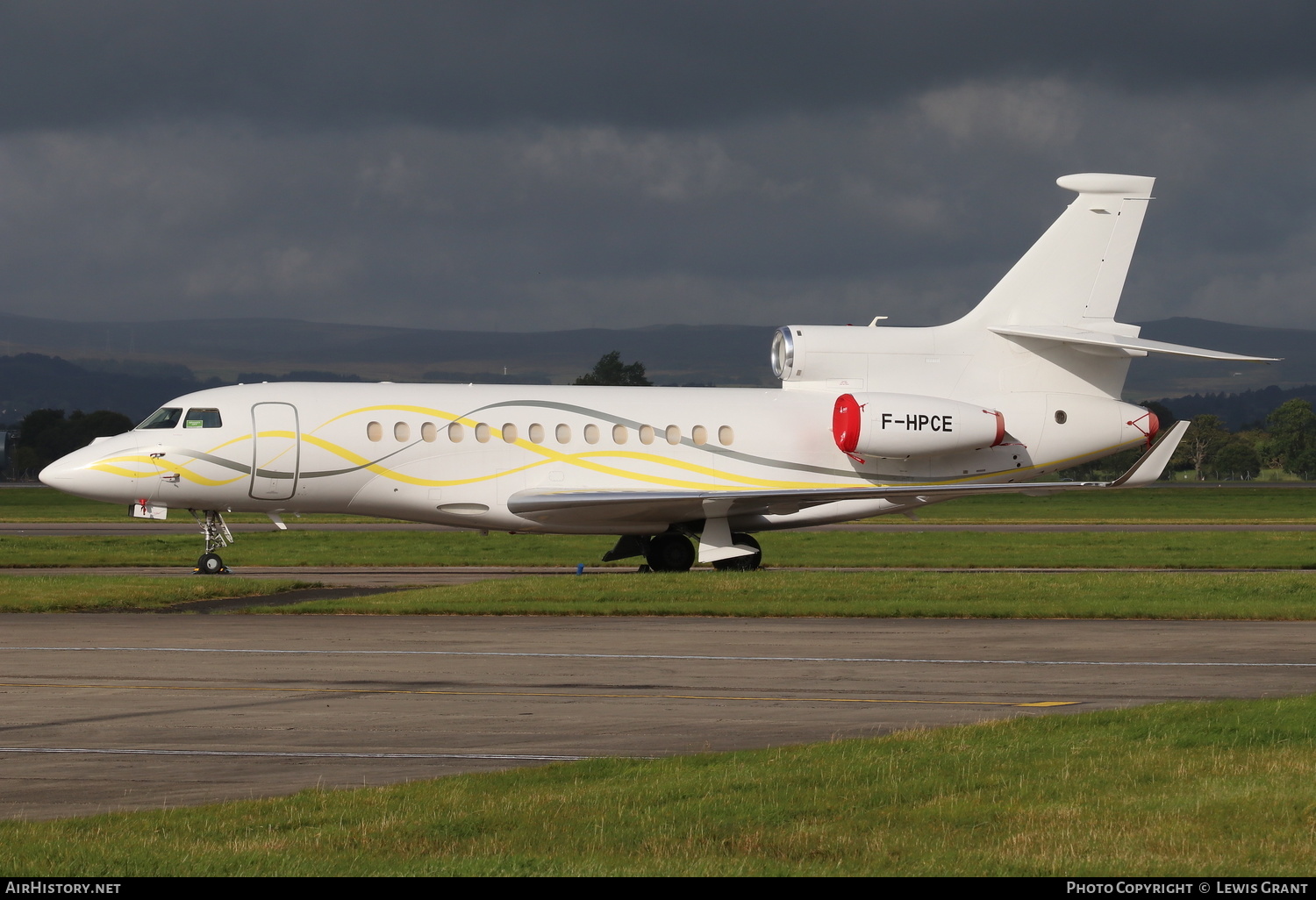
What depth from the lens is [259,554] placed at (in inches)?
1321

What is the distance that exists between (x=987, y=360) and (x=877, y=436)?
3.44m

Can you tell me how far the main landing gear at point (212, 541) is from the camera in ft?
86.7

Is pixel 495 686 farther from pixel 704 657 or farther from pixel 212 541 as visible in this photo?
pixel 212 541

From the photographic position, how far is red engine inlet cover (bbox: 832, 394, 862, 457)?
1061 inches

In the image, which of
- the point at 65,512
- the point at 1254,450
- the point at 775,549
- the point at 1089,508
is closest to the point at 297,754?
the point at 775,549

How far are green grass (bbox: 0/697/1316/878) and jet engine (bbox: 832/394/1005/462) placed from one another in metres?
17.1

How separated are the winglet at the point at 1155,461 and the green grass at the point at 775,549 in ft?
21.4

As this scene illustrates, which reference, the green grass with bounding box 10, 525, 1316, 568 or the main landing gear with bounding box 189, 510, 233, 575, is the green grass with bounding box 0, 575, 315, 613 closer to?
the main landing gear with bounding box 189, 510, 233, 575

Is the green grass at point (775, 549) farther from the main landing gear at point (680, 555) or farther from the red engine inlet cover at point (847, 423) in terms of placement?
the red engine inlet cover at point (847, 423)

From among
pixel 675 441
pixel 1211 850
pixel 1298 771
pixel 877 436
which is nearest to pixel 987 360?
pixel 877 436

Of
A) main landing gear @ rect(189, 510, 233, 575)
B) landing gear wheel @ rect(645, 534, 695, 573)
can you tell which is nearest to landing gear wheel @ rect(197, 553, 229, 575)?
main landing gear @ rect(189, 510, 233, 575)

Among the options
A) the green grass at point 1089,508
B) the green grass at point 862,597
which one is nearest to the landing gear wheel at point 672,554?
the green grass at point 862,597

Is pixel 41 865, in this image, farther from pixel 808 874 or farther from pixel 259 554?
pixel 259 554

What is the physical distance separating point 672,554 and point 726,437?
2.54 m
